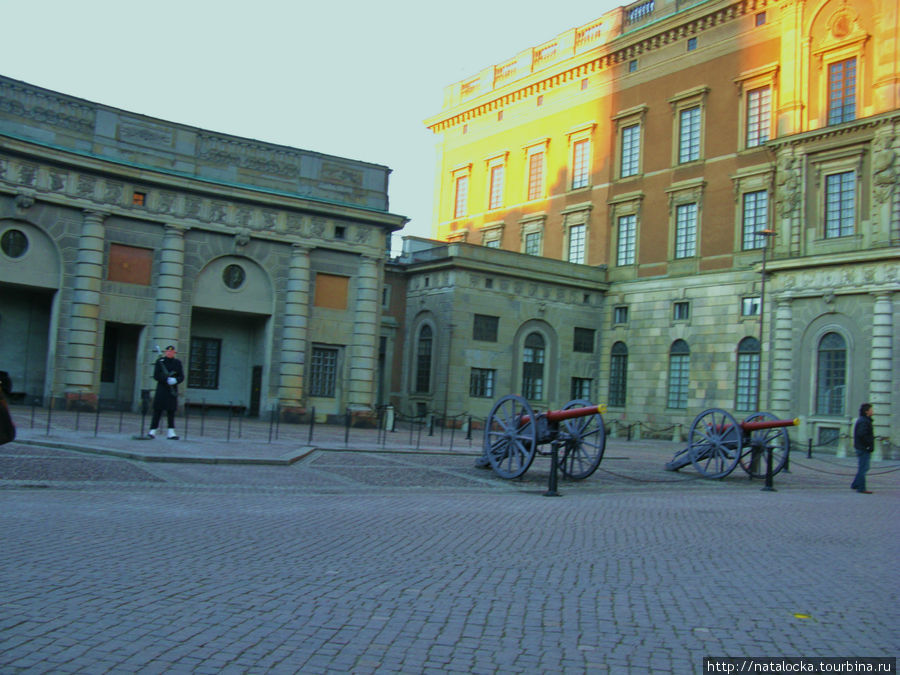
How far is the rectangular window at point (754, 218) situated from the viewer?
36.2m

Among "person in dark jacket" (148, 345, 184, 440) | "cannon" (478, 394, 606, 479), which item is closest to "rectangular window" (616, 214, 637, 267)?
"cannon" (478, 394, 606, 479)

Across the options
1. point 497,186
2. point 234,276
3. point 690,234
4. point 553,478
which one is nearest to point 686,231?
point 690,234

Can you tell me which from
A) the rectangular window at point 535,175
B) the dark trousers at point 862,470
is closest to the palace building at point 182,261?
the dark trousers at point 862,470

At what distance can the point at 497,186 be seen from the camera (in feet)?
168

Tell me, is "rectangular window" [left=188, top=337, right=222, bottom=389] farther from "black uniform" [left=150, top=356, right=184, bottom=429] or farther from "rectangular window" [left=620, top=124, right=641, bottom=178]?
"rectangular window" [left=620, top=124, right=641, bottom=178]

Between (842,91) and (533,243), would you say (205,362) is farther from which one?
(842,91)

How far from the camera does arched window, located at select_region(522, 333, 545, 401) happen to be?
40.0m

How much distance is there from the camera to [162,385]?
672 inches

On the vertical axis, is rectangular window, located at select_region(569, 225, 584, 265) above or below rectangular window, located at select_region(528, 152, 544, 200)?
below

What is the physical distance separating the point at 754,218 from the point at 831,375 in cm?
776

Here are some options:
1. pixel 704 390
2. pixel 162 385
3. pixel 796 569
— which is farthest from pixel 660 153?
pixel 796 569

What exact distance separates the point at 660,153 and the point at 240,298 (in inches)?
882

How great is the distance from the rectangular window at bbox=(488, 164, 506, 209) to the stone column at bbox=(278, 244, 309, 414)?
23093mm

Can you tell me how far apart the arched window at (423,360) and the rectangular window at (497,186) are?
14133 mm
